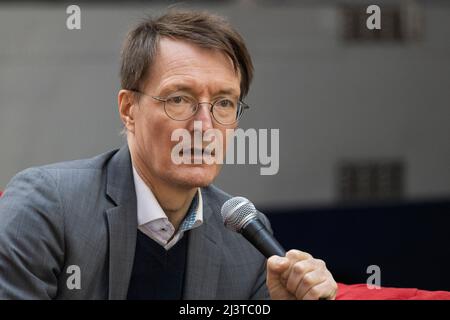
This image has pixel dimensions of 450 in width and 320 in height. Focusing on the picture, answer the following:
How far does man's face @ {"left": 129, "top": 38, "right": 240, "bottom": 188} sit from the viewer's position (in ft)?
5.63

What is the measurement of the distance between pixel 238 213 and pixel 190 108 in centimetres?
25

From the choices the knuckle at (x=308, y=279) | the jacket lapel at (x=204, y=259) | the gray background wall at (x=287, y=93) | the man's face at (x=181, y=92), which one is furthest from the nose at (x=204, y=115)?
the gray background wall at (x=287, y=93)

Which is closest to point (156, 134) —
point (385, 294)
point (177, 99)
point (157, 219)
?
point (177, 99)

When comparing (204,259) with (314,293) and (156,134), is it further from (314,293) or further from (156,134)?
(314,293)

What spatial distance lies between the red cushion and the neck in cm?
39

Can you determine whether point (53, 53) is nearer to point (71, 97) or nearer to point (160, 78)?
point (71, 97)

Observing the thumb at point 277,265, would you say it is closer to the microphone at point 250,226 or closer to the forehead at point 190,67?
the microphone at point 250,226

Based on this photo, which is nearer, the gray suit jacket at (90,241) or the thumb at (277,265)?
the thumb at (277,265)

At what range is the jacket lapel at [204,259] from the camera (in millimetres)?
1847

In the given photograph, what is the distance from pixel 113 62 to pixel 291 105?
3.25 feet

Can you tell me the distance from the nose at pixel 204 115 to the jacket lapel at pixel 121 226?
0.24m
